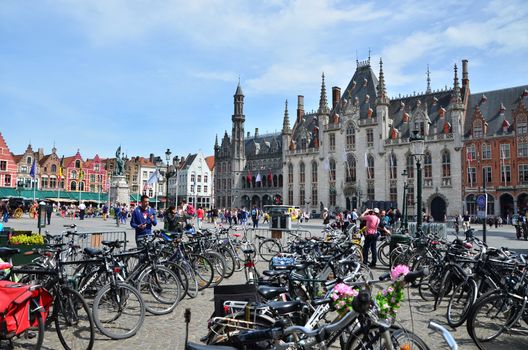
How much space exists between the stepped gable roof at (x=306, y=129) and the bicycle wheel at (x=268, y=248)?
43987 mm

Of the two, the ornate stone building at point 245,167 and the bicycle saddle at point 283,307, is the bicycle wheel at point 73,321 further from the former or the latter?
the ornate stone building at point 245,167

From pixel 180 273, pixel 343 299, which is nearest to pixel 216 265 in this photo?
pixel 180 273

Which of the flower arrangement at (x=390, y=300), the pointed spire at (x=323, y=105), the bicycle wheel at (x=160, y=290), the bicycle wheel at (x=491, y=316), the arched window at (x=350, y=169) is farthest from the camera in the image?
the pointed spire at (x=323, y=105)

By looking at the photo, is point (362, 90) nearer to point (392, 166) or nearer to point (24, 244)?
point (392, 166)

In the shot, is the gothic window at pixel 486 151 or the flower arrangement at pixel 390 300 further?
the gothic window at pixel 486 151

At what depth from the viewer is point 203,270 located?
955 centimetres

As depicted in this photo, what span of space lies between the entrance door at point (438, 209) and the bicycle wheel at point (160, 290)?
43.4 m

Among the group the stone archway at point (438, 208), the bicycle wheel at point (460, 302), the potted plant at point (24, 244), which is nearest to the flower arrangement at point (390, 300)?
the bicycle wheel at point (460, 302)

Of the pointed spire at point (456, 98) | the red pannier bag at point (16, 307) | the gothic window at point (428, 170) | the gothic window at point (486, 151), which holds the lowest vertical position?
the red pannier bag at point (16, 307)

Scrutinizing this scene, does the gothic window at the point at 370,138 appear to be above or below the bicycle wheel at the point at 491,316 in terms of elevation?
above

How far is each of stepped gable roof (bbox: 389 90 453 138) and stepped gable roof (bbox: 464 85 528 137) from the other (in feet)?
7.80

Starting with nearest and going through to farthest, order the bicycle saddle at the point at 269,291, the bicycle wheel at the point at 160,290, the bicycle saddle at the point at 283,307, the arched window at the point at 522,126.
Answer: the bicycle saddle at the point at 283,307 → the bicycle saddle at the point at 269,291 → the bicycle wheel at the point at 160,290 → the arched window at the point at 522,126

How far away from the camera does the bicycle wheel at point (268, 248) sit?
14.6 meters

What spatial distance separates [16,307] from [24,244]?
5.65 m
